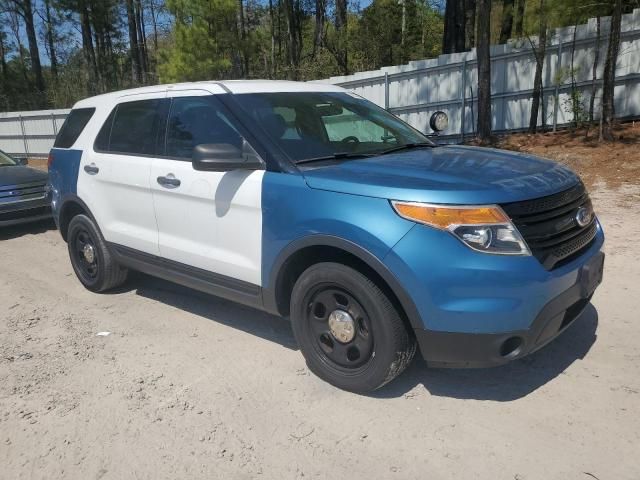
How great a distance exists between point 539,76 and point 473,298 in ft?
33.9

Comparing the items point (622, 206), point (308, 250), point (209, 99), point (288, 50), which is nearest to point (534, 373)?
point (308, 250)

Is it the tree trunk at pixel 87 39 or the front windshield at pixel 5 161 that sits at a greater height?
the tree trunk at pixel 87 39

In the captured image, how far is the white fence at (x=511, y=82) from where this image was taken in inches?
449

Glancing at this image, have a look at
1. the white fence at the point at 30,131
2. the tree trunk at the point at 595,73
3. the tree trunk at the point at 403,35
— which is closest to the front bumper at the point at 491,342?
the tree trunk at the point at 595,73

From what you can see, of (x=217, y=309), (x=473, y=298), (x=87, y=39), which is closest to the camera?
(x=473, y=298)

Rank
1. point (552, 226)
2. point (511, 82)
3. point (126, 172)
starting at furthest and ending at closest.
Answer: point (511, 82) → point (126, 172) → point (552, 226)

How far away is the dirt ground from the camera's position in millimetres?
2736

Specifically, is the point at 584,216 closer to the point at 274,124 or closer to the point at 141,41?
the point at 274,124

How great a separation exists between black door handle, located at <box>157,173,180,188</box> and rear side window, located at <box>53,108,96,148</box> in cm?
156

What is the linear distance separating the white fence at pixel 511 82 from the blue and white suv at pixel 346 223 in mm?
9034

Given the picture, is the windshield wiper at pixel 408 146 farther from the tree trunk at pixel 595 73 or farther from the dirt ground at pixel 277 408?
the tree trunk at pixel 595 73

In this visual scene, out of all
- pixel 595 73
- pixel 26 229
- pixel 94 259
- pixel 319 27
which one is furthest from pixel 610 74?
pixel 319 27

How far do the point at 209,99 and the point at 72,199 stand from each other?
2.08 m

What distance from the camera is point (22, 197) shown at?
7.99 metres
